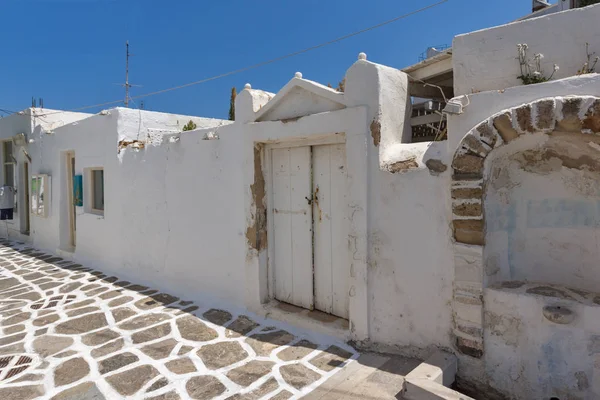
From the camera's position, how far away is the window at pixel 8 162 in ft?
39.4

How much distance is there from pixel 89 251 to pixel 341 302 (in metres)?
6.16

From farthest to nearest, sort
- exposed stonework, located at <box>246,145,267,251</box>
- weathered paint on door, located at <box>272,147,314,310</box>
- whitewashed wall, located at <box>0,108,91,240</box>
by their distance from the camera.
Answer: whitewashed wall, located at <box>0,108,91,240</box> → exposed stonework, located at <box>246,145,267,251</box> → weathered paint on door, located at <box>272,147,314,310</box>

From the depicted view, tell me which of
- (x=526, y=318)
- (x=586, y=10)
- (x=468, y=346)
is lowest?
(x=468, y=346)

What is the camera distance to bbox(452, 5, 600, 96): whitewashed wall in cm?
323

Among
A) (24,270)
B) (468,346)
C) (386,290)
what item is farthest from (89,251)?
(468,346)

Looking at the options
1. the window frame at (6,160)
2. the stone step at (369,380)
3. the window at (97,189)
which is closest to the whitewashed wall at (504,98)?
the stone step at (369,380)

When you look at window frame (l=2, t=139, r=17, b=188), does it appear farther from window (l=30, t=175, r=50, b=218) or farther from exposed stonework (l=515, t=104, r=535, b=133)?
exposed stonework (l=515, t=104, r=535, b=133)

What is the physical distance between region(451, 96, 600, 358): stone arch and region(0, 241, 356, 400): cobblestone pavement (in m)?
1.26

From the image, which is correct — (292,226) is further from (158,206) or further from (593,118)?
(593,118)

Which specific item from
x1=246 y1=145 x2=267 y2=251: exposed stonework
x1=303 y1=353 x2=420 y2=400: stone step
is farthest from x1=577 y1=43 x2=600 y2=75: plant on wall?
x1=246 y1=145 x2=267 y2=251: exposed stonework

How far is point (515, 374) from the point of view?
3.25 m

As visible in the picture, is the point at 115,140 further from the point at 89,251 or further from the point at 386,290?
the point at 386,290

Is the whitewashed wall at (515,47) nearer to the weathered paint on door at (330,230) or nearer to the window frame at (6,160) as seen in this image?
the weathered paint on door at (330,230)

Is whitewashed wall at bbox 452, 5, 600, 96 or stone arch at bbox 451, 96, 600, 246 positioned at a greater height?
whitewashed wall at bbox 452, 5, 600, 96
